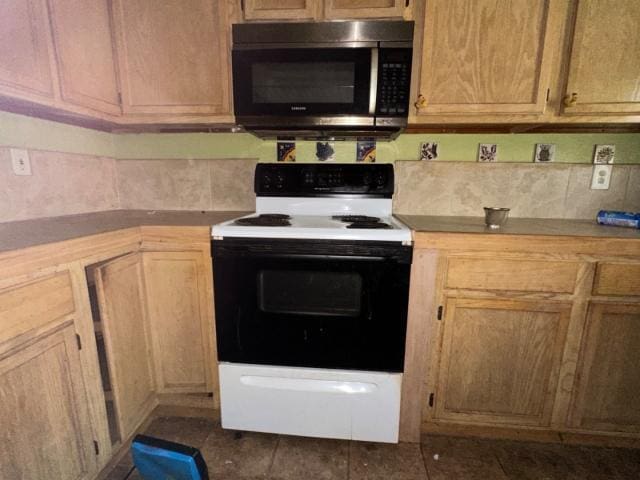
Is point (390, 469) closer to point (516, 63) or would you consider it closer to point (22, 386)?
point (22, 386)

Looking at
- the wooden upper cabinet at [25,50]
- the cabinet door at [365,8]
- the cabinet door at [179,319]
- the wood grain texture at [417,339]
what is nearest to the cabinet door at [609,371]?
the wood grain texture at [417,339]

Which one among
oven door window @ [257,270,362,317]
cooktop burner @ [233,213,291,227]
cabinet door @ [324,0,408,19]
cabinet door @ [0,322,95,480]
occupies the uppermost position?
cabinet door @ [324,0,408,19]

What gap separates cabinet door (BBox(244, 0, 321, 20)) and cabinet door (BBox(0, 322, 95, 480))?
1389 millimetres

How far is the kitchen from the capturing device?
3.59ft

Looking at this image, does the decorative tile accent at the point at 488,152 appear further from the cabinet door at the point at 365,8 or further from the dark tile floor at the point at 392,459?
the dark tile floor at the point at 392,459

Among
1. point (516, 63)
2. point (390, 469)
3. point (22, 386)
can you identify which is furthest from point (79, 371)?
point (516, 63)

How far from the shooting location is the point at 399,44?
4.04 ft

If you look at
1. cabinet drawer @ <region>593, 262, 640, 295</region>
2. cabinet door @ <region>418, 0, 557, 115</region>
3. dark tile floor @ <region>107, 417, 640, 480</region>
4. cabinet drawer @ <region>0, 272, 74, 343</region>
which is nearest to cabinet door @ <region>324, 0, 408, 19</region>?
cabinet door @ <region>418, 0, 557, 115</region>

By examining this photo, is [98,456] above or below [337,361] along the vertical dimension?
below

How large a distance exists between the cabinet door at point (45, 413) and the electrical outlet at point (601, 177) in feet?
Result: 7.87

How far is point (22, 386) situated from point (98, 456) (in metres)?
0.45

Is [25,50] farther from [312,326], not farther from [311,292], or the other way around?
[312,326]

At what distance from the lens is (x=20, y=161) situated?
4.19ft

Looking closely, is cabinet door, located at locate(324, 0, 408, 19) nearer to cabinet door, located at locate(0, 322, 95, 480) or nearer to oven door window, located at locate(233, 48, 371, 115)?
oven door window, located at locate(233, 48, 371, 115)
